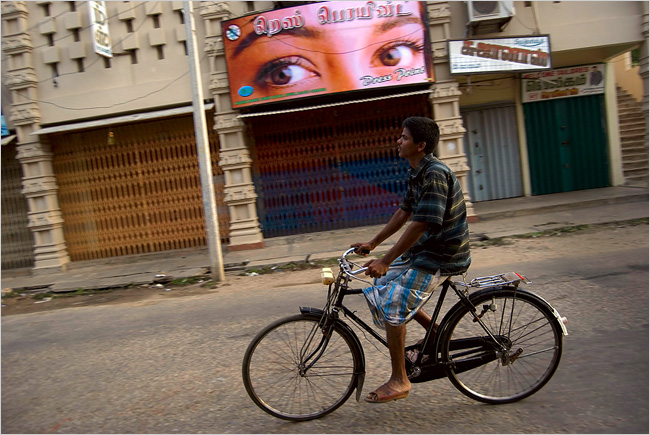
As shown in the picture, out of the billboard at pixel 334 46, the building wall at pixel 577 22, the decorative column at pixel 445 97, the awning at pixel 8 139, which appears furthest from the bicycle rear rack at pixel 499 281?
the awning at pixel 8 139

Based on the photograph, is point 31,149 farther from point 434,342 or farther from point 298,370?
point 434,342

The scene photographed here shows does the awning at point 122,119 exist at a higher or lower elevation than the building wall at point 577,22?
lower

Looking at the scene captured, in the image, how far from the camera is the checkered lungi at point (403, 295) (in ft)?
9.98

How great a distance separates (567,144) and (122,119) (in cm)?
995

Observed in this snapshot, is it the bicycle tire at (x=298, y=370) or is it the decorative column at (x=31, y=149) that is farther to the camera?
the decorative column at (x=31, y=149)

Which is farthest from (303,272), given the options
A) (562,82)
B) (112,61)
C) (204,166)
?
(562,82)

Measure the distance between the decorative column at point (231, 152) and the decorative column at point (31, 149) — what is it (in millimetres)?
3769

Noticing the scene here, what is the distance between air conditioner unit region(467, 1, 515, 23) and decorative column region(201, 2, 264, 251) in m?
4.67

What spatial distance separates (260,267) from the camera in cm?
884

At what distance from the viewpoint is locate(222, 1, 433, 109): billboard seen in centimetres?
970

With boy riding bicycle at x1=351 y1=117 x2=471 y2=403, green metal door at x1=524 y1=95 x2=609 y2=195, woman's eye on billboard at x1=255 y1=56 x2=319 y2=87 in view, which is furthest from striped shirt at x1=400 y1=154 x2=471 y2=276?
green metal door at x1=524 y1=95 x2=609 y2=195

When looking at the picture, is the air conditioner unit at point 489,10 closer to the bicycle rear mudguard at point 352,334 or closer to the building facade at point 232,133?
the building facade at point 232,133

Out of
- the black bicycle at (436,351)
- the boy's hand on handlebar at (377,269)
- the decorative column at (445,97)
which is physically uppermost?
the decorative column at (445,97)

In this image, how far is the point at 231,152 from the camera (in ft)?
33.7
